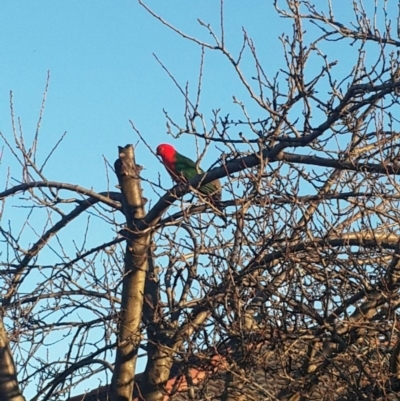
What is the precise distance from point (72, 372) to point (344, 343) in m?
2.65

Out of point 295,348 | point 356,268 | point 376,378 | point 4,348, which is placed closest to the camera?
point 376,378

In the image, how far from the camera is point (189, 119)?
229 inches

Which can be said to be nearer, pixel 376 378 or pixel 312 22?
pixel 376 378

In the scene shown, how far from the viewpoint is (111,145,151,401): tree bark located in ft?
22.0

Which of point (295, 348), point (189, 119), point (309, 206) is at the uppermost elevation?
point (189, 119)

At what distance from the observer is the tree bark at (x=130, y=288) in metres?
6.71

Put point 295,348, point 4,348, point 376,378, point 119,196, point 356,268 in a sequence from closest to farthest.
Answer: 1. point 376,378
2. point 356,268
3. point 295,348
4. point 4,348
5. point 119,196

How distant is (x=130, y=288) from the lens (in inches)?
268

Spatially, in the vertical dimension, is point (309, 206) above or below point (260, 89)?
below

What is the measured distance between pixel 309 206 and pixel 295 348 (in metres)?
1.06

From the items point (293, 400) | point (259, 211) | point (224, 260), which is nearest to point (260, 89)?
point (259, 211)

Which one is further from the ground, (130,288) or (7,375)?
(130,288)

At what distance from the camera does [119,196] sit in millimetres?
7223

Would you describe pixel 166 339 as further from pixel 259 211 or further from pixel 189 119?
pixel 189 119
